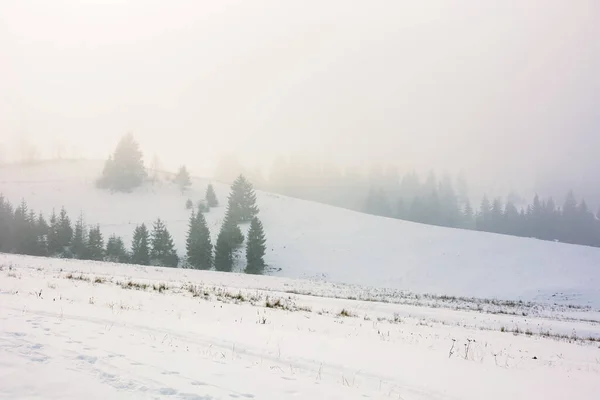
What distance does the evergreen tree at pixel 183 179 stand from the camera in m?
77.2

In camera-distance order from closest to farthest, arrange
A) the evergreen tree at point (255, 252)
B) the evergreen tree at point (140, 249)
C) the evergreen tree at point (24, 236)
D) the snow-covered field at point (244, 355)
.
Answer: the snow-covered field at point (244, 355)
the evergreen tree at point (255, 252)
the evergreen tree at point (140, 249)
the evergreen tree at point (24, 236)

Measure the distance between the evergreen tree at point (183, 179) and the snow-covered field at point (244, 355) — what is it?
206 ft

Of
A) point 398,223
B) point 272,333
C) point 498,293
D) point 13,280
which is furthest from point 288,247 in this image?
point 272,333

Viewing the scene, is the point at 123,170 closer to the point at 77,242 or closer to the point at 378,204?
the point at 77,242

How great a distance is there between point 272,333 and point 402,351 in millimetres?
3931

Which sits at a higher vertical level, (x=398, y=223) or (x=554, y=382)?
(x=398, y=223)

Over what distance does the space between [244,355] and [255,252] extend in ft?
134

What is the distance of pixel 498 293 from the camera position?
135 feet

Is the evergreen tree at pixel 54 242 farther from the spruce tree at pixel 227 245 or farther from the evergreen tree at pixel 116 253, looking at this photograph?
the spruce tree at pixel 227 245

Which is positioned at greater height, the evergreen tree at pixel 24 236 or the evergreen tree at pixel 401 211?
the evergreen tree at pixel 401 211

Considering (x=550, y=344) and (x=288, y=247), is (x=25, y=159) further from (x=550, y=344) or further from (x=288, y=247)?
(x=550, y=344)

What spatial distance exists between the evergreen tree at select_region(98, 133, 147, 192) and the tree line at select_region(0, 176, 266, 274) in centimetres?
2239

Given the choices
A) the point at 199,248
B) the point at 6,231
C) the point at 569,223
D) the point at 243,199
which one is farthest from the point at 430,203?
the point at 6,231

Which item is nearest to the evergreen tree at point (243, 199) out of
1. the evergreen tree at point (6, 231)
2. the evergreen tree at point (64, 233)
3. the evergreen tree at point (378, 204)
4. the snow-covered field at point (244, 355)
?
the evergreen tree at point (64, 233)
